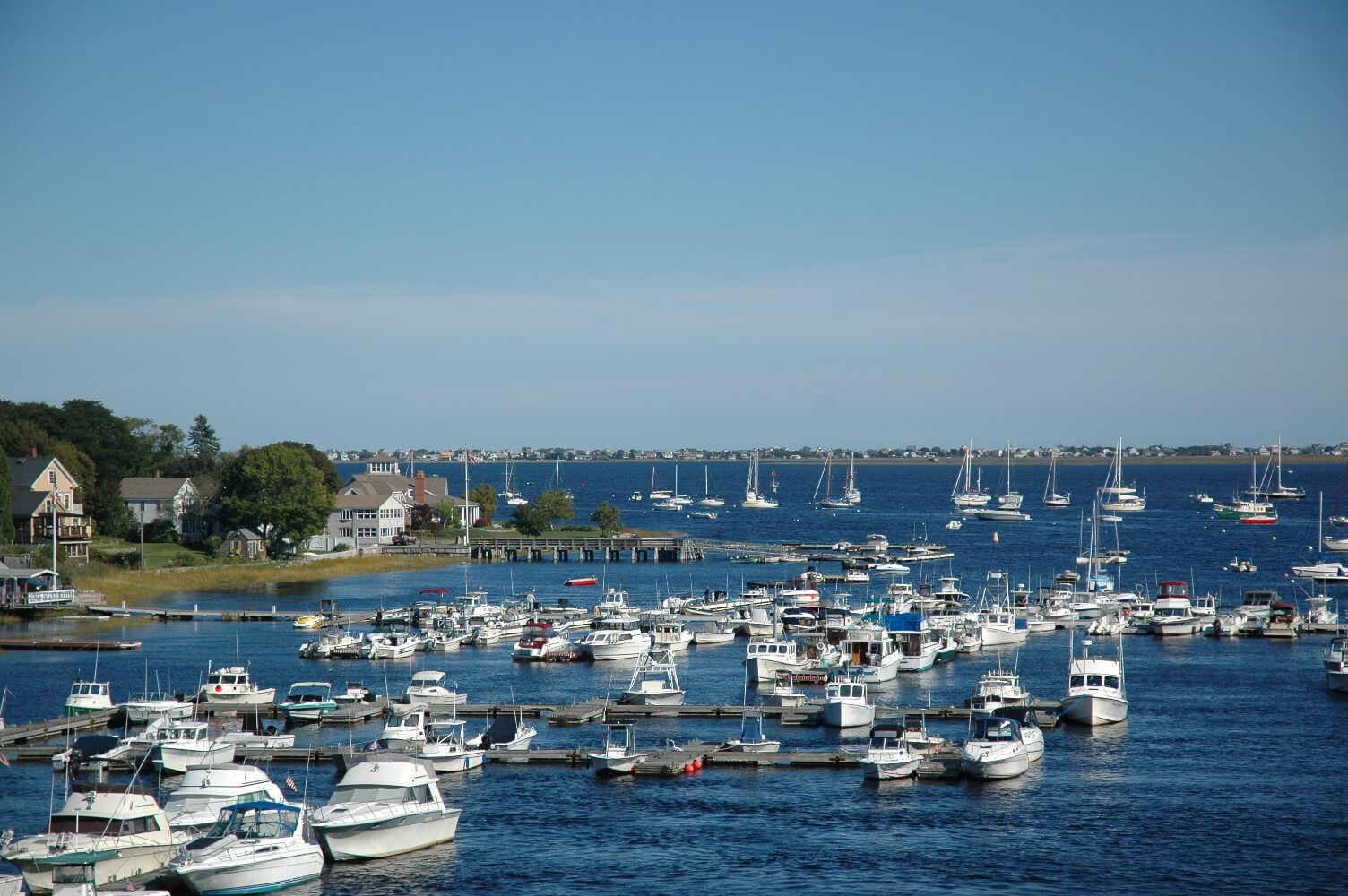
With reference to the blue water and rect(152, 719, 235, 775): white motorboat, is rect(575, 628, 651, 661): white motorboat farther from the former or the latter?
rect(152, 719, 235, 775): white motorboat

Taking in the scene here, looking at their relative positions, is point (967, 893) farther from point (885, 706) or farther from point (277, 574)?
point (277, 574)

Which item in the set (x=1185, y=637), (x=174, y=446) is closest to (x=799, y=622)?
(x=1185, y=637)

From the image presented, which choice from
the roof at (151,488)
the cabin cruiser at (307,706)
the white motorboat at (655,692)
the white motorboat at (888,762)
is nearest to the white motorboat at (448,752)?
the cabin cruiser at (307,706)

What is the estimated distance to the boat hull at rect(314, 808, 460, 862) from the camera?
37.2 metres

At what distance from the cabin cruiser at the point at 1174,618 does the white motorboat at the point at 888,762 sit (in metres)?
43.9

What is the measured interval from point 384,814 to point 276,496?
9081 centimetres

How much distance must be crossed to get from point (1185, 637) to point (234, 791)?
63592 mm

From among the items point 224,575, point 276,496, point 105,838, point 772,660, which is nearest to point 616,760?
point 105,838

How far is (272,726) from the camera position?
5556cm

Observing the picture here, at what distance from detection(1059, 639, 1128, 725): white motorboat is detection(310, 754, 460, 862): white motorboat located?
91.9ft

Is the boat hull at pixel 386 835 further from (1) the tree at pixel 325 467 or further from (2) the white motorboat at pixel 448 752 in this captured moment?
(1) the tree at pixel 325 467

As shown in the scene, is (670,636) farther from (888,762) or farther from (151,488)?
(151,488)

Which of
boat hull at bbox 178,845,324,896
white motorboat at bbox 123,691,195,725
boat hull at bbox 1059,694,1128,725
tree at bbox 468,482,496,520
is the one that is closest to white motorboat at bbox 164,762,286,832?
boat hull at bbox 178,845,324,896

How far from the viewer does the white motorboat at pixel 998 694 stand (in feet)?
187
